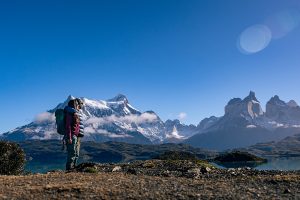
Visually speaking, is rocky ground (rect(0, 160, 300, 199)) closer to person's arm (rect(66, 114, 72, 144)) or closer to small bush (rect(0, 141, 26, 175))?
person's arm (rect(66, 114, 72, 144))

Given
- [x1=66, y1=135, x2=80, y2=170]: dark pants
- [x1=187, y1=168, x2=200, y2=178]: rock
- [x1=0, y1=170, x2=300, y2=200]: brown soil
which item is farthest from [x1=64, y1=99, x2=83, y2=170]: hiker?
[x1=187, y1=168, x2=200, y2=178]: rock

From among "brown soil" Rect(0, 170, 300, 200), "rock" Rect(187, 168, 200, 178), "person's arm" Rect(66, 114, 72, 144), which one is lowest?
"brown soil" Rect(0, 170, 300, 200)

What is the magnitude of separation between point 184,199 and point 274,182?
587cm

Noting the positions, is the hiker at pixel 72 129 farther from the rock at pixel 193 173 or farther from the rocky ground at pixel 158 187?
the rock at pixel 193 173

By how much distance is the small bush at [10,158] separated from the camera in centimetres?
Answer: 5294

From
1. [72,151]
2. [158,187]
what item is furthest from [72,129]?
[158,187]

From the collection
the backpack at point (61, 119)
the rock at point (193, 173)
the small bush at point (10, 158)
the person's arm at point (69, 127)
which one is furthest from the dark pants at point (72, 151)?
the small bush at point (10, 158)

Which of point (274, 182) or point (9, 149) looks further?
point (9, 149)

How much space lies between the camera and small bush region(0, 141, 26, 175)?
2084 inches

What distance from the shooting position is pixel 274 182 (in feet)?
61.8

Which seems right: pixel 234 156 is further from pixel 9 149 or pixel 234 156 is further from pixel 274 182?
pixel 274 182

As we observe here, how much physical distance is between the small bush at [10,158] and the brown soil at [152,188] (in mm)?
34658

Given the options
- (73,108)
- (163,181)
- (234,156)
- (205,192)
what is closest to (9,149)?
(73,108)

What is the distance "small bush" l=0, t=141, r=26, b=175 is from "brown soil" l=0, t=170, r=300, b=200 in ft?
114
